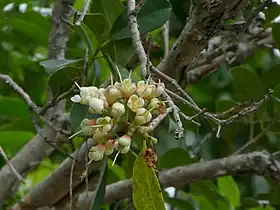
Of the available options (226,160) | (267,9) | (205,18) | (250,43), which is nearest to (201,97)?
(250,43)

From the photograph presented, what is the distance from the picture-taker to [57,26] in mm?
1034

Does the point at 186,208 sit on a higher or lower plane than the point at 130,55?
lower

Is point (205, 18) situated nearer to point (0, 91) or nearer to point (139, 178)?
point (139, 178)

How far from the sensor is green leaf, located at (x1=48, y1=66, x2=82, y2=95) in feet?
2.68

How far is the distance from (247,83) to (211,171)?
0.64 ft

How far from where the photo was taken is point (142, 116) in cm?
47

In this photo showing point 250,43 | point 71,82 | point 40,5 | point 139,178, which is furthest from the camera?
point 40,5

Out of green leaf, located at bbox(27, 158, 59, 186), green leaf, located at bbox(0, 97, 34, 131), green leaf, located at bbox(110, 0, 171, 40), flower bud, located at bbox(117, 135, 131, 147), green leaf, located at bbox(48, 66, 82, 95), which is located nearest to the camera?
flower bud, located at bbox(117, 135, 131, 147)

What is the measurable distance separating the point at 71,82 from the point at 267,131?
0.33 m

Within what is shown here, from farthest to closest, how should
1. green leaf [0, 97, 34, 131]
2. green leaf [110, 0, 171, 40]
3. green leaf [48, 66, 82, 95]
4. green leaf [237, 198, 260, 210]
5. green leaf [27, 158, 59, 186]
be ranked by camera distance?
green leaf [27, 158, 59, 186]
green leaf [0, 97, 34, 131]
green leaf [237, 198, 260, 210]
green leaf [48, 66, 82, 95]
green leaf [110, 0, 171, 40]

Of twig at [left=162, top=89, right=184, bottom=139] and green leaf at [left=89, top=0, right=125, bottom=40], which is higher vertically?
green leaf at [left=89, top=0, right=125, bottom=40]

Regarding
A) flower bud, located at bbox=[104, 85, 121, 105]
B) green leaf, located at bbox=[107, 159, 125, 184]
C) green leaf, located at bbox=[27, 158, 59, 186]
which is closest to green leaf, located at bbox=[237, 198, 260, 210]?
green leaf, located at bbox=[107, 159, 125, 184]

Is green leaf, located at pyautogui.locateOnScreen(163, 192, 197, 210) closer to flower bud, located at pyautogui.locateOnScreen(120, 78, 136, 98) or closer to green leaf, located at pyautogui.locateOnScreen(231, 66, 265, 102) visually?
green leaf, located at pyautogui.locateOnScreen(231, 66, 265, 102)

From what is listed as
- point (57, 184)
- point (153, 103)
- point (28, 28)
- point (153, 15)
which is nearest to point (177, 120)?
point (153, 103)
